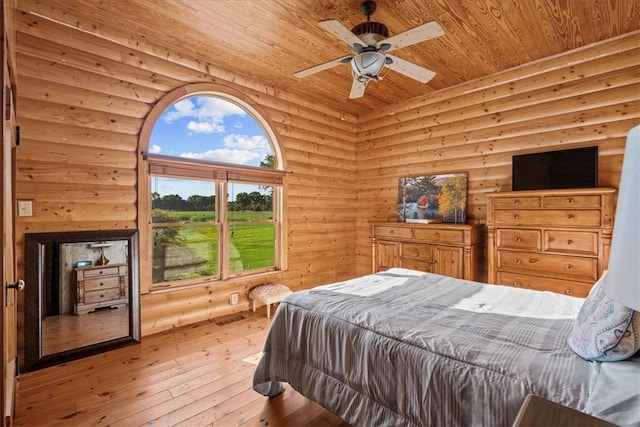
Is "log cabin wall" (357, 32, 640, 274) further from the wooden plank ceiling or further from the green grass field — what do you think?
the green grass field

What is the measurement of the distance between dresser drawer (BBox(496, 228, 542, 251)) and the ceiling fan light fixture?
2267 mm

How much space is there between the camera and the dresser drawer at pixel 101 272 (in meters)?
2.85

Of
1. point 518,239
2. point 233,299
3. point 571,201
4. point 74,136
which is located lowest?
point 233,299

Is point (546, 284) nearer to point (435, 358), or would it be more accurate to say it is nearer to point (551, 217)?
point (551, 217)

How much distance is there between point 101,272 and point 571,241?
4520 mm

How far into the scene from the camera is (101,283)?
292cm

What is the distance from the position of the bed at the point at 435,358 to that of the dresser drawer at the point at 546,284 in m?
1.24

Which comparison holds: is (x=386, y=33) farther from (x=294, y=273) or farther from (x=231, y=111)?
(x=294, y=273)

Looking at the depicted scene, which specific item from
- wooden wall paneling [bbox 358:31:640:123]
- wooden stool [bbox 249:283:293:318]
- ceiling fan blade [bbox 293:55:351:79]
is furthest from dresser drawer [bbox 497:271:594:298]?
ceiling fan blade [bbox 293:55:351:79]

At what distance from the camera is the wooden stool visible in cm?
375

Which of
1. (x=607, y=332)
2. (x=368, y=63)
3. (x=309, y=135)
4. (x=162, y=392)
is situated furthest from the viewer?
(x=309, y=135)

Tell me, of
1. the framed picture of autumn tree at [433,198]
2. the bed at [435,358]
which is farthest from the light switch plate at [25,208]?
the framed picture of autumn tree at [433,198]

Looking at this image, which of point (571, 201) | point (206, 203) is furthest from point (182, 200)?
point (571, 201)

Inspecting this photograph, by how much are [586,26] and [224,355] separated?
4.50 m
